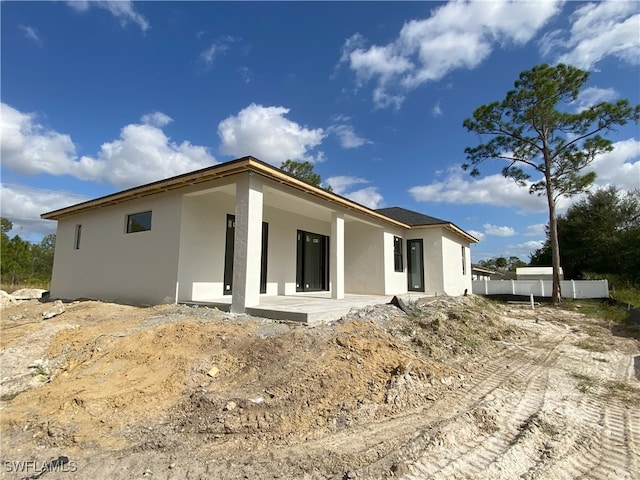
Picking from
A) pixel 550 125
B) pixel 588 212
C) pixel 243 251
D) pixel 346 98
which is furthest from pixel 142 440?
pixel 588 212

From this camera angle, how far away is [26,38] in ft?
25.4

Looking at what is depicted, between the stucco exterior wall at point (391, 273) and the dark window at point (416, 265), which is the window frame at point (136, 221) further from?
the dark window at point (416, 265)

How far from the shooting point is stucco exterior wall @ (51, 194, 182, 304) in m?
7.71

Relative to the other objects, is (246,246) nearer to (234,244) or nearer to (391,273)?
(234,244)

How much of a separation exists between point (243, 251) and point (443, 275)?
9.49m

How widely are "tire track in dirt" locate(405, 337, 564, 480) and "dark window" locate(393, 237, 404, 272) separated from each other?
27.1 feet

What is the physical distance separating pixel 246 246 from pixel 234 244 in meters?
0.58

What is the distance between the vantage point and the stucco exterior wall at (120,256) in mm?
7715

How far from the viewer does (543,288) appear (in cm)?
1827

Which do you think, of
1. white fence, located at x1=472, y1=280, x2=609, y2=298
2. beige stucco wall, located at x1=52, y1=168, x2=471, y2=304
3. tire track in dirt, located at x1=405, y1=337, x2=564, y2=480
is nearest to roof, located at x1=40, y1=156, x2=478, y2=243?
beige stucco wall, located at x1=52, y1=168, x2=471, y2=304

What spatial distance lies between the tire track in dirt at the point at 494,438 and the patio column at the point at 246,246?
4119mm

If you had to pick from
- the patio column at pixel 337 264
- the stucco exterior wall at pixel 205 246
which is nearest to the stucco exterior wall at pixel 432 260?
the patio column at pixel 337 264

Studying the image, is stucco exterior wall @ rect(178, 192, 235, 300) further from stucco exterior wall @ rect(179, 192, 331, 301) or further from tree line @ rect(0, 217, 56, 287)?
tree line @ rect(0, 217, 56, 287)

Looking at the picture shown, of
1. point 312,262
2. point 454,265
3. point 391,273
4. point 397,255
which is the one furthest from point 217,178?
point 454,265
